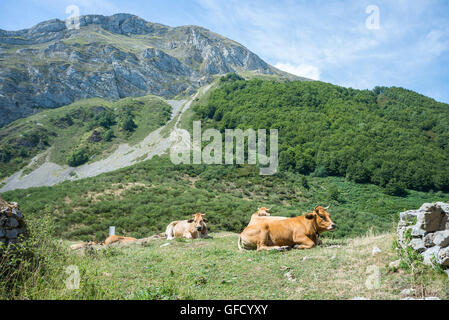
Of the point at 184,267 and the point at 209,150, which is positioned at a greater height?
the point at 209,150

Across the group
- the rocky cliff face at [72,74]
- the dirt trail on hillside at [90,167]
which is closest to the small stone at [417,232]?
the dirt trail on hillside at [90,167]

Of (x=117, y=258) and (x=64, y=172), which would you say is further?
(x=64, y=172)

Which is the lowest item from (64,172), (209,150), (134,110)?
(64,172)

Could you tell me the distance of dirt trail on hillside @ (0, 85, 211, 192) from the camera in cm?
6938

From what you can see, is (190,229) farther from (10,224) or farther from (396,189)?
(396,189)

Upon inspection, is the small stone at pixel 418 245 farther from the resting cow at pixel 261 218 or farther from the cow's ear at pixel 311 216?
the resting cow at pixel 261 218

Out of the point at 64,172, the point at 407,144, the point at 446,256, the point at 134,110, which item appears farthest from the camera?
the point at 134,110

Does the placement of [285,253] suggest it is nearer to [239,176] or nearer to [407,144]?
[239,176]

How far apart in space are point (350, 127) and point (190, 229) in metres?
74.7

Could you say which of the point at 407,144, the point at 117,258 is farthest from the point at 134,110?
the point at 117,258

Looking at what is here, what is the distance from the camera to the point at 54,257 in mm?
6215

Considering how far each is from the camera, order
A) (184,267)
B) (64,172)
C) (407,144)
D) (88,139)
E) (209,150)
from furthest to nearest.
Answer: (88,139)
(64,172)
(407,144)
(209,150)
(184,267)

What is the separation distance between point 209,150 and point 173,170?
15.1 m

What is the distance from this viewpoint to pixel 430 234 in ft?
18.2
